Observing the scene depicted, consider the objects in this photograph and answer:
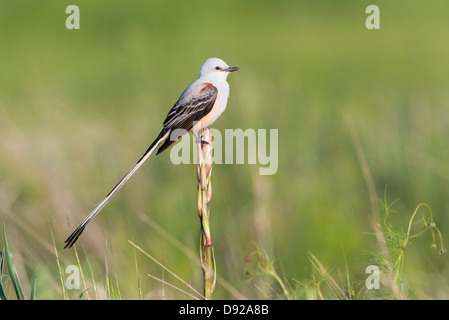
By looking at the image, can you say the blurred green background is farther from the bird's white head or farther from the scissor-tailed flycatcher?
the bird's white head

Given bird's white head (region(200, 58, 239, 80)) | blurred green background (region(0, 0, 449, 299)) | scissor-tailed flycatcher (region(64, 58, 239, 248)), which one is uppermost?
bird's white head (region(200, 58, 239, 80))

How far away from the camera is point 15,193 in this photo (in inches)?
225

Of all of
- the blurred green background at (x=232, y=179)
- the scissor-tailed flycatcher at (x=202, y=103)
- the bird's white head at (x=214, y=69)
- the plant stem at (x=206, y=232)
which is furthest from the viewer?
the blurred green background at (x=232, y=179)

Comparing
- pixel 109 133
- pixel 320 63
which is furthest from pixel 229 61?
pixel 109 133

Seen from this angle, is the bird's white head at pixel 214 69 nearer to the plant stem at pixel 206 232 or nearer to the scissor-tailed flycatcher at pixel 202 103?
the scissor-tailed flycatcher at pixel 202 103

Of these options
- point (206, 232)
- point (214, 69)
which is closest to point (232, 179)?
point (214, 69)

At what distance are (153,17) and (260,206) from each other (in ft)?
35.2

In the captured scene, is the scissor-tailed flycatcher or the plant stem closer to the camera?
the plant stem

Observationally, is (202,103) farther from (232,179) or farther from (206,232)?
(232,179)

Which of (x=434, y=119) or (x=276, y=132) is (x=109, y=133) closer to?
(x=276, y=132)

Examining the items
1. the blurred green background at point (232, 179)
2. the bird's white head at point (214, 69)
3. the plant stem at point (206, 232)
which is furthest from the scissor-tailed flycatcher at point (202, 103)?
the plant stem at point (206, 232)

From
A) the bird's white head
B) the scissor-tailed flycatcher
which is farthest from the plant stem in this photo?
the bird's white head

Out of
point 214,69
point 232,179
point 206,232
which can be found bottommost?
point 232,179

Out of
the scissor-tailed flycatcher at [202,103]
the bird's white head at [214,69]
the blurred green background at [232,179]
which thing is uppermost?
the bird's white head at [214,69]
